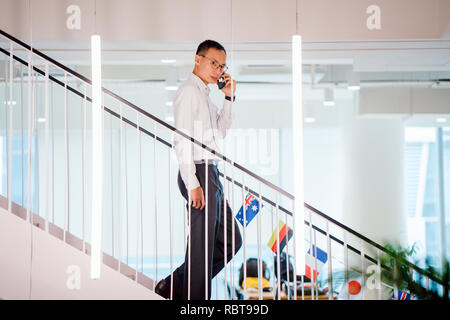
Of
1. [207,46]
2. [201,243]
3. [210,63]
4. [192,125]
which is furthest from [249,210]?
[207,46]

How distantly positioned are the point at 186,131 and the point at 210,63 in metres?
0.66

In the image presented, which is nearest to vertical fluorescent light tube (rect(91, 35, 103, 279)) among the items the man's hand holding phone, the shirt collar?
the shirt collar

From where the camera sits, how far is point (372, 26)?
4.31 m

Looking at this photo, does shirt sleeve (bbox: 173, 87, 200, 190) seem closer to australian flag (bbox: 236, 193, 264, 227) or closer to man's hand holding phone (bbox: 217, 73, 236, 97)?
man's hand holding phone (bbox: 217, 73, 236, 97)

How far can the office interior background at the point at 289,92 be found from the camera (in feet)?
14.1

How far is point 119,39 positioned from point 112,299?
81.5 inches

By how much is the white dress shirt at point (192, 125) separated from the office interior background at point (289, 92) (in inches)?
11.4

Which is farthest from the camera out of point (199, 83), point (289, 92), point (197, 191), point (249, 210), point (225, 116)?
point (289, 92)

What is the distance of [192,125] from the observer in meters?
3.76

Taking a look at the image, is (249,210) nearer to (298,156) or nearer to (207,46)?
(298,156)

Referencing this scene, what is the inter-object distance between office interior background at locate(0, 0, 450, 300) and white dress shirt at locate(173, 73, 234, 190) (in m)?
0.29

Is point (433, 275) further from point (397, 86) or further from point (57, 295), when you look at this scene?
point (57, 295)

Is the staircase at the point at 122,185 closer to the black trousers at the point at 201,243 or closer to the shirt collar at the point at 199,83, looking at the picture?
the black trousers at the point at 201,243

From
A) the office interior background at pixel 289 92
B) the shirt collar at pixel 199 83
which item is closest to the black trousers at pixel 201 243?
the office interior background at pixel 289 92
